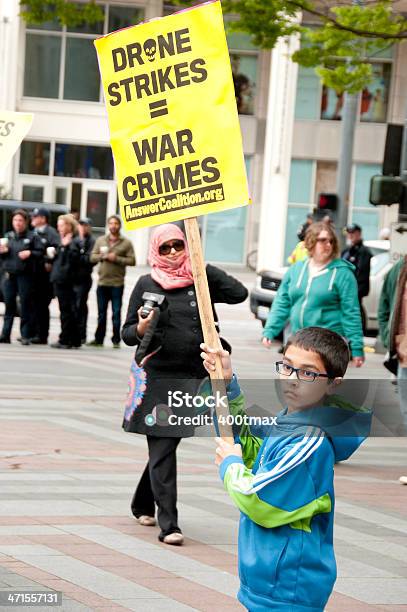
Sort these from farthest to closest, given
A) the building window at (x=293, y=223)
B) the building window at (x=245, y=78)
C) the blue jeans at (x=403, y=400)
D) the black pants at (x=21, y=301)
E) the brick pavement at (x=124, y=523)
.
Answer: the building window at (x=245, y=78), the building window at (x=293, y=223), the black pants at (x=21, y=301), the brick pavement at (x=124, y=523), the blue jeans at (x=403, y=400)

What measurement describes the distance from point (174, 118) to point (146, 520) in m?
3.39

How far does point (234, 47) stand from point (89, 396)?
32429 millimetres

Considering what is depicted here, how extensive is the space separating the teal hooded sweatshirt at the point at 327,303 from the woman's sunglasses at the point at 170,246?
2.97 metres

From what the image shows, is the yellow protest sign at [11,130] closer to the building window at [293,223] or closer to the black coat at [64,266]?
the black coat at [64,266]

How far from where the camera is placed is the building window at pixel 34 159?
44844 mm

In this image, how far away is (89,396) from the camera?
13.3 meters

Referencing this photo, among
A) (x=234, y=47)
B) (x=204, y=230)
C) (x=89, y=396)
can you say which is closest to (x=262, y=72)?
(x=234, y=47)

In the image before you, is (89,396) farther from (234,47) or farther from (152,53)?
(234,47)

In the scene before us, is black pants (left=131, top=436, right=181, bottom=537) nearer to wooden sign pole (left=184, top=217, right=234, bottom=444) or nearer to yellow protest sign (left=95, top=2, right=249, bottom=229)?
yellow protest sign (left=95, top=2, right=249, bottom=229)

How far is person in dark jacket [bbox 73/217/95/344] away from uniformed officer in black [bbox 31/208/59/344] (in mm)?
367

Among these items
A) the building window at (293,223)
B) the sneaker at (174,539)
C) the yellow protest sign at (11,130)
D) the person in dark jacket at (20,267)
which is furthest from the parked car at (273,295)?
the building window at (293,223)

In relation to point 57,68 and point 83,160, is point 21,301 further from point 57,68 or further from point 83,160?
point 57,68

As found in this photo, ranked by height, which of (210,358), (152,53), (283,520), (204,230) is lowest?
(204,230)

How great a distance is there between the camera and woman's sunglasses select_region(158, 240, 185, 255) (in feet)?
23.4
